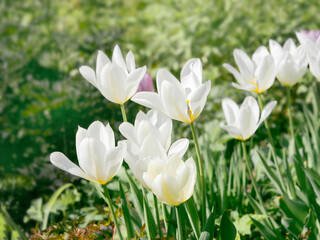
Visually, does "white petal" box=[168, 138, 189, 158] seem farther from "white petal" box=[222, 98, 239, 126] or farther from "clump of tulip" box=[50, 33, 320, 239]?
"white petal" box=[222, 98, 239, 126]

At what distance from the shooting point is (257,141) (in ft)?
8.77

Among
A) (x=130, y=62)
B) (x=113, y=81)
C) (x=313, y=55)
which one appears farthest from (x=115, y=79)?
(x=313, y=55)

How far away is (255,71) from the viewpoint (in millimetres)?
1471

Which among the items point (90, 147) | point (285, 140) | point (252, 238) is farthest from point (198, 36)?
point (90, 147)

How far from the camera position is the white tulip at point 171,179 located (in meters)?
1.01

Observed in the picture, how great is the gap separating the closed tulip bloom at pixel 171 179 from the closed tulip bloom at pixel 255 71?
420mm

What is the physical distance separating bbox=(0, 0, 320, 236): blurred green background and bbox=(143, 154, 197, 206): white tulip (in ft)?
3.85

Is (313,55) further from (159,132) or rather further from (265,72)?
(159,132)

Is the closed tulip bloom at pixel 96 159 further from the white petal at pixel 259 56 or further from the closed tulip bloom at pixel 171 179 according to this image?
the white petal at pixel 259 56

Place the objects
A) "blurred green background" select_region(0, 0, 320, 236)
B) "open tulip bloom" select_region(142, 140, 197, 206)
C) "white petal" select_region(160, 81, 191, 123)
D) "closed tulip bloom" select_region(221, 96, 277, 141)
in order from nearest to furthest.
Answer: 1. "open tulip bloom" select_region(142, 140, 197, 206)
2. "white petal" select_region(160, 81, 191, 123)
3. "closed tulip bloom" select_region(221, 96, 277, 141)
4. "blurred green background" select_region(0, 0, 320, 236)

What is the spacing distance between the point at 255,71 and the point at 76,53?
88.4 inches

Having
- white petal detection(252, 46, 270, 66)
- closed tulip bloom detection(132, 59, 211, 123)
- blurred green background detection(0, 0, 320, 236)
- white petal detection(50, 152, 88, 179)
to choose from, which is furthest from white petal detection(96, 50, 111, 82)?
blurred green background detection(0, 0, 320, 236)

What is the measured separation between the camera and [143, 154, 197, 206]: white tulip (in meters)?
1.01

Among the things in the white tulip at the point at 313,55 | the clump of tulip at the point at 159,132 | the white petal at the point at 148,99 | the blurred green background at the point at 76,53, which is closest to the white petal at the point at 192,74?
the clump of tulip at the point at 159,132
